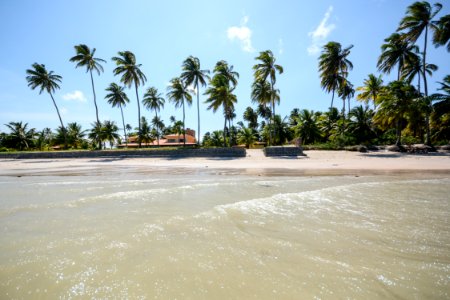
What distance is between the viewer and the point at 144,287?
2.22 m

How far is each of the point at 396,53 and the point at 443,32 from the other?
543cm

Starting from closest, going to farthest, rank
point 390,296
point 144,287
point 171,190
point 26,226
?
point 390,296 → point 144,287 → point 26,226 → point 171,190

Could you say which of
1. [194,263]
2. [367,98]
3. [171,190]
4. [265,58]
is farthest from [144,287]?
[367,98]

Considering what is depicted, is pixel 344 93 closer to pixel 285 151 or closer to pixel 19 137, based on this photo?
pixel 285 151

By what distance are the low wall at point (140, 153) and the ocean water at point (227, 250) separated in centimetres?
1957

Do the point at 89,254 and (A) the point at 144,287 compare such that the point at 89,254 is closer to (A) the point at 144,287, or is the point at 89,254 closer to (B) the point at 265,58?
(A) the point at 144,287

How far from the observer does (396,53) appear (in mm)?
30750

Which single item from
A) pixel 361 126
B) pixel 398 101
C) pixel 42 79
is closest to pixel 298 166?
pixel 398 101

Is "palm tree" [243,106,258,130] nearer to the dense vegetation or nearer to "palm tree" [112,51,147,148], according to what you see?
the dense vegetation

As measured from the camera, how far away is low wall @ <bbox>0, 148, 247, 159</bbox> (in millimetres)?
25156

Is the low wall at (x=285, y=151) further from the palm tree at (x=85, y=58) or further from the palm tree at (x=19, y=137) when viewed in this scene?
the palm tree at (x=19, y=137)

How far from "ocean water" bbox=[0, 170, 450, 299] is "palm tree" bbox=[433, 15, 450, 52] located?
32.0 m

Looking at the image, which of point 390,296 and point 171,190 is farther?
point 171,190

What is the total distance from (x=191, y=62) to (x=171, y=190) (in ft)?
106
